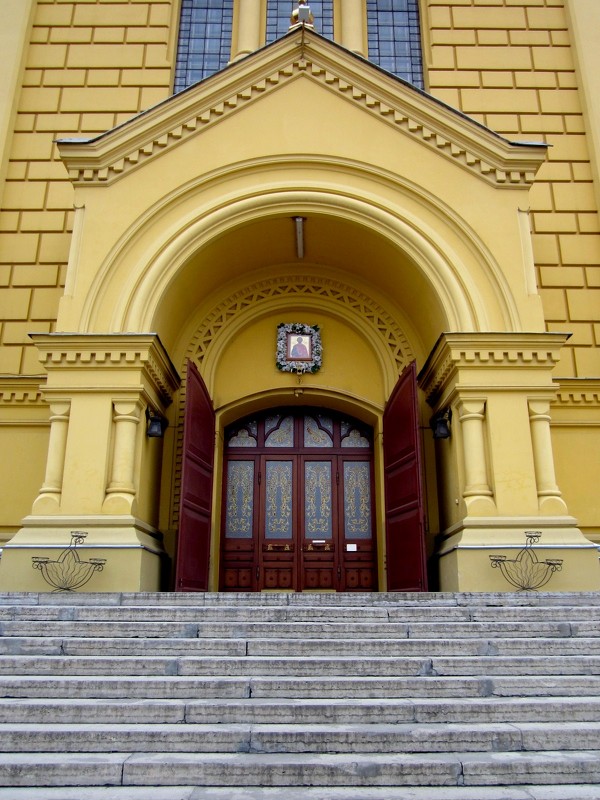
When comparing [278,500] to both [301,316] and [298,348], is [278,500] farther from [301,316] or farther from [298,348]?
[301,316]

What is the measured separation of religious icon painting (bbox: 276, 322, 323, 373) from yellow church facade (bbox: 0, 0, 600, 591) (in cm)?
6

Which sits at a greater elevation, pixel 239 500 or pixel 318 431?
pixel 318 431

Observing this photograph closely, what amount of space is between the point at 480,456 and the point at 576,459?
264cm

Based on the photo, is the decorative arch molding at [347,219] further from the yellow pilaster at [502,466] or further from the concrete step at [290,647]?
the concrete step at [290,647]

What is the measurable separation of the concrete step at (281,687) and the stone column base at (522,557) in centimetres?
330

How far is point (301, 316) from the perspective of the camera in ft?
41.1

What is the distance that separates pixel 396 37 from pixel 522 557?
37.0ft

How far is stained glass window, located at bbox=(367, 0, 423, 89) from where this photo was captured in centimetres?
1433

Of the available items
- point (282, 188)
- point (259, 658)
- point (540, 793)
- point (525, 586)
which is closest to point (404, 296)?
point (282, 188)

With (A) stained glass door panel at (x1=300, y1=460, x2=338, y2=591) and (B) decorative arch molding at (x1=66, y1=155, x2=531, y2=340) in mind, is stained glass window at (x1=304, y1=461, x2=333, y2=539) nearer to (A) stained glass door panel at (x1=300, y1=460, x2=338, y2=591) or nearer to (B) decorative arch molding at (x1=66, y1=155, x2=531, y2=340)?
(A) stained glass door panel at (x1=300, y1=460, x2=338, y2=591)

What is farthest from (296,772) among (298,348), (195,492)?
(298,348)

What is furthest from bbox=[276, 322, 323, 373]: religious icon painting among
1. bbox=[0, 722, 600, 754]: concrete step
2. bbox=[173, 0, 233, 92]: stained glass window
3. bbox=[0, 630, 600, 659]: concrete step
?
bbox=[0, 722, 600, 754]: concrete step

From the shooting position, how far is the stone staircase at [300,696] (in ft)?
13.8

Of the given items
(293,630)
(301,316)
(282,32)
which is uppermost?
(282,32)
